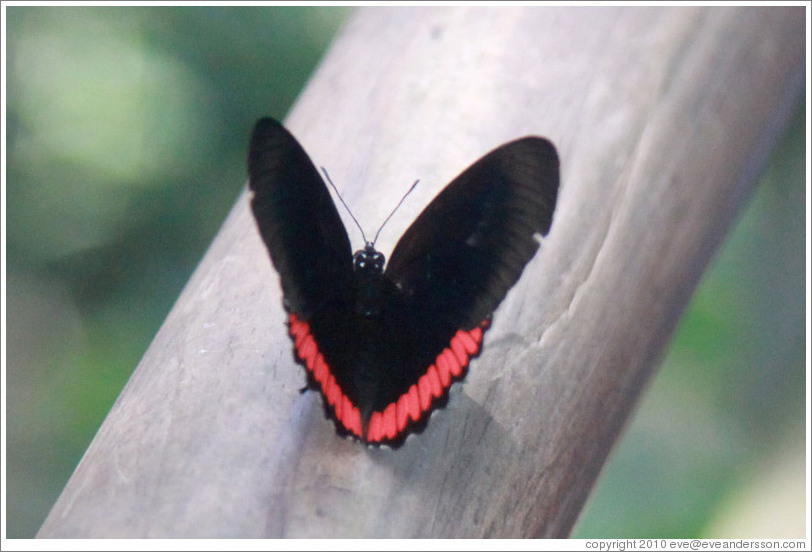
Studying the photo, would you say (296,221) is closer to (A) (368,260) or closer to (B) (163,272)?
(A) (368,260)

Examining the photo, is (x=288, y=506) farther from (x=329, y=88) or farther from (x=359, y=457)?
(x=329, y=88)

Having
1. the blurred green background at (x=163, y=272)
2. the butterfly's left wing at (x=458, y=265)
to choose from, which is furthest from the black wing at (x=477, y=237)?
the blurred green background at (x=163, y=272)

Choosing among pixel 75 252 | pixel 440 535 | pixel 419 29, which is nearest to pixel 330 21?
pixel 75 252

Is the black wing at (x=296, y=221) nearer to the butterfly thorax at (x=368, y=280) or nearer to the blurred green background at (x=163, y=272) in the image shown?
the butterfly thorax at (x=368, y=280)

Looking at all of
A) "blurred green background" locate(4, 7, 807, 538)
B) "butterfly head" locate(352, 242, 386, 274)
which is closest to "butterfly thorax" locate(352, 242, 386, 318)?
"butterfly head" locate(352, 242, 386, 274)

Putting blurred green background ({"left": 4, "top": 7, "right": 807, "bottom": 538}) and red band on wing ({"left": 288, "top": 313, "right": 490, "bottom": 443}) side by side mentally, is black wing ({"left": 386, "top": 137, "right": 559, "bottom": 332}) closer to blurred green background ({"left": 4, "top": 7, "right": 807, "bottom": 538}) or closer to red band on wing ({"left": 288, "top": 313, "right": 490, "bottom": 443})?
red band on wing ({"left": 288, "top": 313, "right": 490, "bottom": 443})

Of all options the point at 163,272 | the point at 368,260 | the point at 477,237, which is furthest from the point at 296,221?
the point at 163,272
